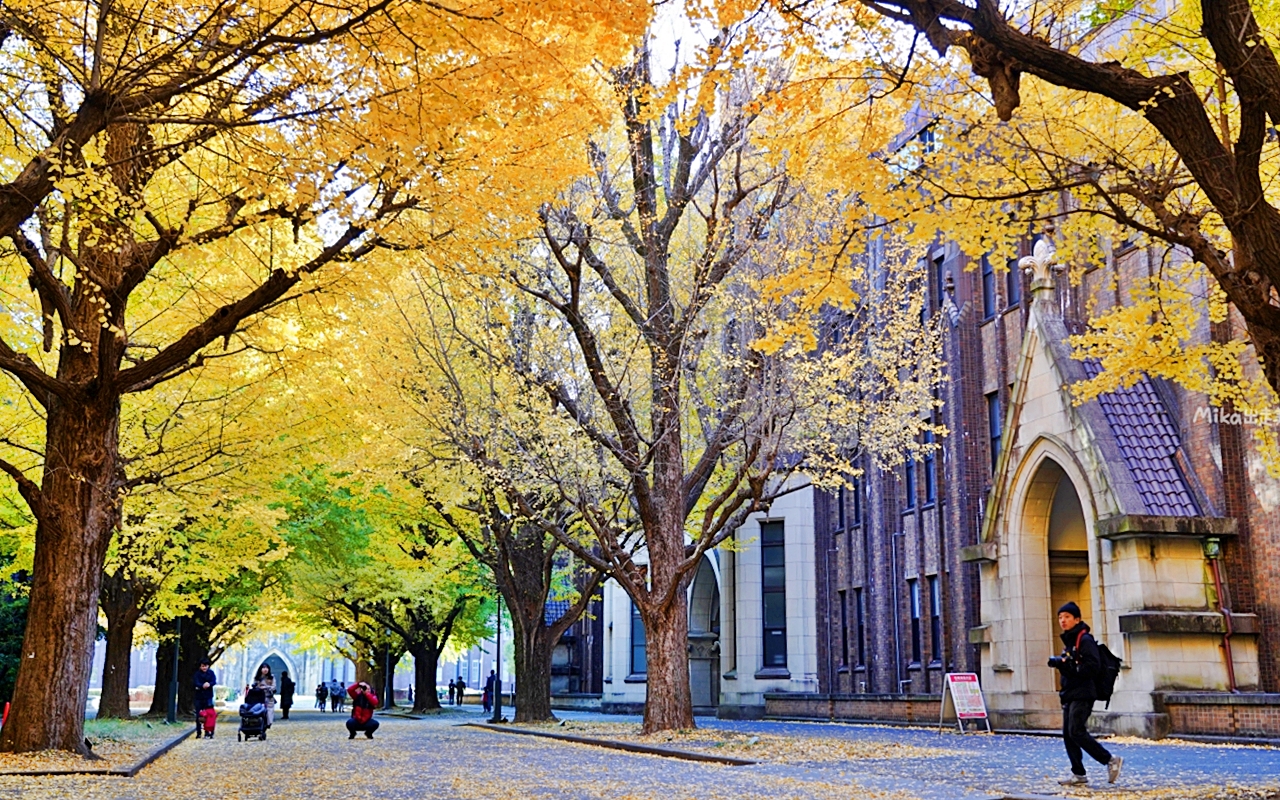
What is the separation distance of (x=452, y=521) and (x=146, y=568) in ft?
29.0

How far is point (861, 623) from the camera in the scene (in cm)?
3647

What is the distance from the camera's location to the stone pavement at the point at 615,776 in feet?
39.4

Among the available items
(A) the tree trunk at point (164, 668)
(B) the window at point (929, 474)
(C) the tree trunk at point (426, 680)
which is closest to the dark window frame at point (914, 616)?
(B) the window at point (929, 474)

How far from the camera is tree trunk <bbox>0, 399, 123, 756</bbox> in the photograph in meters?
16.0

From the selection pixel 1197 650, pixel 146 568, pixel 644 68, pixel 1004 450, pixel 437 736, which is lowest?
pixel 437 736

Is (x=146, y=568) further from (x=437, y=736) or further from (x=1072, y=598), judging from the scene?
(x=1072, y=598)

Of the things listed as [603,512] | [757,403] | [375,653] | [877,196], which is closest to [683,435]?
[603,512]

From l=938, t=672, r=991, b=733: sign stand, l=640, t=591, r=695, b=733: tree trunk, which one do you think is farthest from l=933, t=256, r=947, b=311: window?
l=640, t=591, r=695, b=733: tree trunk

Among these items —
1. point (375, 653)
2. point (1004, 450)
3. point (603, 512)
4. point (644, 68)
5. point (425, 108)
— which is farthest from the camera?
point (375, 653)

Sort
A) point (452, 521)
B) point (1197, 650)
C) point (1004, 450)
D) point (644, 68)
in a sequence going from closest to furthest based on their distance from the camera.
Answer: point (1197, 650) < point (644, 68) < point (1004, 450) < point (452, 521)

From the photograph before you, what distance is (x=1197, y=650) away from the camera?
814 inches

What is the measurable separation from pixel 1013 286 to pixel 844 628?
1316 centimetres

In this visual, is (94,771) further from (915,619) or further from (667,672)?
(915,619)

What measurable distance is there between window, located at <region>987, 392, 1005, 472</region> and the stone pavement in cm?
939
